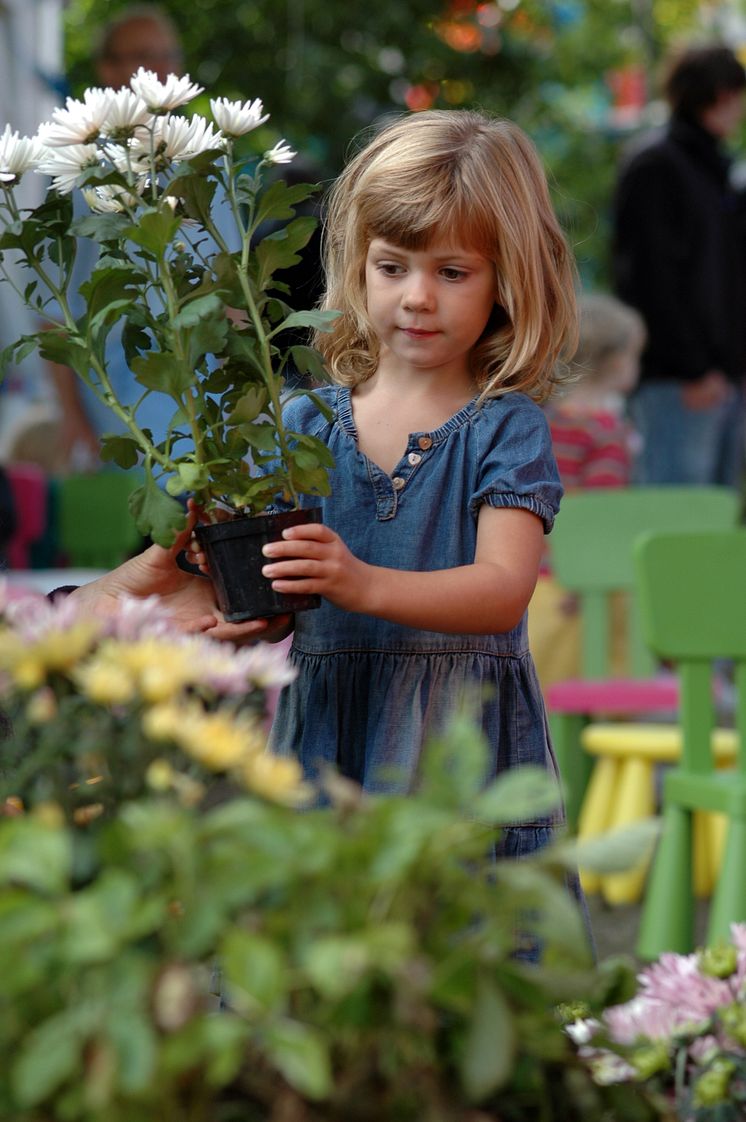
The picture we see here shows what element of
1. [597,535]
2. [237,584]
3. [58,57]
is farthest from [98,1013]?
[58,57]

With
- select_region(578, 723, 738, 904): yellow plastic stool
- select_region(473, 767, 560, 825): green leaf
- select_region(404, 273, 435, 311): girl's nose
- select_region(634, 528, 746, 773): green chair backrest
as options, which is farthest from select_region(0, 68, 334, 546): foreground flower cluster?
select_region(578, 723, 738, 904): yellow plastic stool

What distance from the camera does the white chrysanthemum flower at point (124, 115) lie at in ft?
4.02

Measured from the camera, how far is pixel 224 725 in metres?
0.74

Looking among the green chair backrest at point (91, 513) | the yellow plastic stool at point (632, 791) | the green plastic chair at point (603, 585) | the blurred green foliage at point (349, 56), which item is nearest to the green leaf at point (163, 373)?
the yellow plastic stool at point (632, 791)

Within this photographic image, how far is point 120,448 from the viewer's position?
4.56 feet

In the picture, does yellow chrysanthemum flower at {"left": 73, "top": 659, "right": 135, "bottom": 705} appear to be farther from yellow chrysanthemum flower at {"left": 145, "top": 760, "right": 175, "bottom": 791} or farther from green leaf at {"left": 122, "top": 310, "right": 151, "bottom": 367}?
green leaf at {"left": 122, "top": 310, "right": 151, "bottom": 367}

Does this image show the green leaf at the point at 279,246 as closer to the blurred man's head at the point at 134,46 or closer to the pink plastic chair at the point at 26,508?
the pink plastic chair at the point at 26,508

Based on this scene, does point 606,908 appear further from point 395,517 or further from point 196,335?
point 196,335

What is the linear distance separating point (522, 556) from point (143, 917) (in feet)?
3.20

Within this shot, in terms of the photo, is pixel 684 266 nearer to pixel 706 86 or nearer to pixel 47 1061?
pixel 706 86

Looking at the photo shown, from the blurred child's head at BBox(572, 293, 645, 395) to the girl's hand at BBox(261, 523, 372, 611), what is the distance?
3899 mm

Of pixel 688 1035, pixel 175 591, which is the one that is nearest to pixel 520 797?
pixel 688 1035

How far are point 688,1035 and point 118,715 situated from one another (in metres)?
0.52

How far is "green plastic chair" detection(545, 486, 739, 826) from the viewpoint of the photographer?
4.16m
